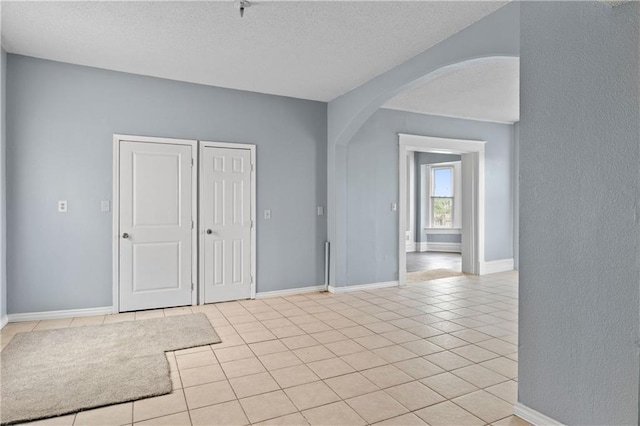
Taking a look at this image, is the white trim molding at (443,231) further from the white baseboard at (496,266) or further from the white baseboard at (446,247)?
the white baseboard at (496,266)

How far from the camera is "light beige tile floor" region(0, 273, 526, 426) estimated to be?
2289 millimetres

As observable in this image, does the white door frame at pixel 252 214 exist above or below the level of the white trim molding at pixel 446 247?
above

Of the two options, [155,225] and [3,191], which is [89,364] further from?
[3,191]

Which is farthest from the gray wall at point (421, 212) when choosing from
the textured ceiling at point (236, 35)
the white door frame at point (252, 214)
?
the white door frame at point (252, 214)

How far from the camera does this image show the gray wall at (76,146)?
3.96 meters

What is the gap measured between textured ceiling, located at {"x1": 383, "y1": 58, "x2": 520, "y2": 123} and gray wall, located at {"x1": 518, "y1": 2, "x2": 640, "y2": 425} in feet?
5.99

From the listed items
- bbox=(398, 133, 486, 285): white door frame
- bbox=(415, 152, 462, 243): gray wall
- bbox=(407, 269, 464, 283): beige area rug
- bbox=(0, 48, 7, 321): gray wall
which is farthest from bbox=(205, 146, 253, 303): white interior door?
bbox=(415, 152, 462, 243): gray wall

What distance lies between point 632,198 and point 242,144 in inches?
165

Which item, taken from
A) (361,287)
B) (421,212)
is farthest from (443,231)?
(361,287)

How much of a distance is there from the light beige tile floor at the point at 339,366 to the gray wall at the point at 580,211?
1.63 feet

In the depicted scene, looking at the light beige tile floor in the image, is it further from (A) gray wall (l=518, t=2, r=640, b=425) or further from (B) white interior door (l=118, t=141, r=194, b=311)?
(A) gray wall (l=518, t=2, r=640, b=425)

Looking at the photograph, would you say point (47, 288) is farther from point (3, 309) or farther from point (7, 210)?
point (7, 210)

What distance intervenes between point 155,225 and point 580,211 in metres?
4.22

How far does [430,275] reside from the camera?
6844mm
